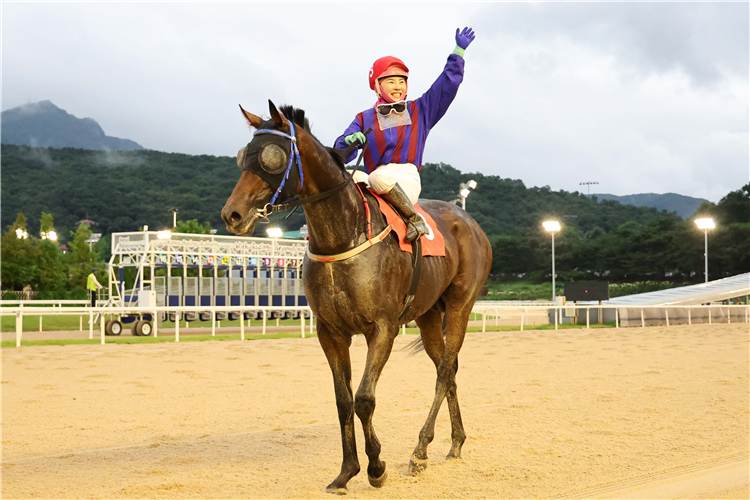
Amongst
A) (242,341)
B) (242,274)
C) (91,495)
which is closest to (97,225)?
(242,274)

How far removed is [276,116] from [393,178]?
0.91 meters

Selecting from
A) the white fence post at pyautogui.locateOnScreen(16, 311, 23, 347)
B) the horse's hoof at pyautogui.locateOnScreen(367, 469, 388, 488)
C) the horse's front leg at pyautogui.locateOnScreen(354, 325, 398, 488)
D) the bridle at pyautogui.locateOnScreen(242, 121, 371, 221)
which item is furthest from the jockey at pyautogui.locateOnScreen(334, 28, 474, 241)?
the white fence post at pyautogui.locateOnScreen(16, 311, 23, 347)

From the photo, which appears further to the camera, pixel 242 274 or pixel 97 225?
pixel 97 225

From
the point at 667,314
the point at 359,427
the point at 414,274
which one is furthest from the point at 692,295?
the point at 414,274

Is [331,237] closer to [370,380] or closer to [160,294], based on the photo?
[370,380]

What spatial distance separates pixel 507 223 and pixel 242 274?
207 ft

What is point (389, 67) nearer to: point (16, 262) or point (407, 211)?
point (407, 211)

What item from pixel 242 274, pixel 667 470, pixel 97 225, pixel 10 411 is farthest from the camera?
pixel 97 225

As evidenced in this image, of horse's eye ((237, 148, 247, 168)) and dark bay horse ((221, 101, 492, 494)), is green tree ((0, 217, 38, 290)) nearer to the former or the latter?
dark bay horse ((221, 101, 492, 494))

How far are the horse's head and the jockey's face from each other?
0.95 m

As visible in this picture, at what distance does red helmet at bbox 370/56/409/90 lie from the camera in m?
4.15

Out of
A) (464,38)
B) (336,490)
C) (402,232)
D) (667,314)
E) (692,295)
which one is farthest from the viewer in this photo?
(692,295)

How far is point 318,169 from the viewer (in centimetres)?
357

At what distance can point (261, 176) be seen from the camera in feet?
10.7
